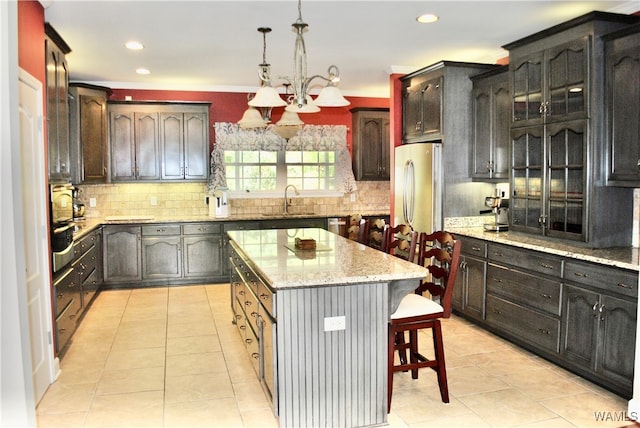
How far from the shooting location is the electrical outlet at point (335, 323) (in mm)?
2773

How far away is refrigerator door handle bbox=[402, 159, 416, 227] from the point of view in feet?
18.4

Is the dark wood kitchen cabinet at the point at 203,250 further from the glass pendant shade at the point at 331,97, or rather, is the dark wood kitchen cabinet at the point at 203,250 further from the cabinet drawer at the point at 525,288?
the glass pendant shade at the point at 331,97

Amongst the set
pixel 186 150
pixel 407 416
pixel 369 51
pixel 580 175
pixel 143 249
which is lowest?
pixel 407 416

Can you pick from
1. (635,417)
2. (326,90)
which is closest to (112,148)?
(326,90)

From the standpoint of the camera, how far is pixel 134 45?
195 inches

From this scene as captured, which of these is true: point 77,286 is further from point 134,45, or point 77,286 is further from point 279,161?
point 279,161

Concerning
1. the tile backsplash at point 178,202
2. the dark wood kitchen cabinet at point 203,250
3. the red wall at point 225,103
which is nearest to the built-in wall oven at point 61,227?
the dark wood kitchen cabinet at point 203,250

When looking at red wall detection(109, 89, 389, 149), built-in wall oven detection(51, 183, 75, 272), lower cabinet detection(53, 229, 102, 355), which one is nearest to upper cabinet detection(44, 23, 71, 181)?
built-in wall oven detection(51, 183, 75, 272)

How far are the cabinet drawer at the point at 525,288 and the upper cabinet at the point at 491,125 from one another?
1043mm

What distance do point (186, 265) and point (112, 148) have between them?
5.91 ft

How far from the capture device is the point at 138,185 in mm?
7160

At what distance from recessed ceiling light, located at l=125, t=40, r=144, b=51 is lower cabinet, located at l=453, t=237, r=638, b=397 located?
360 cm

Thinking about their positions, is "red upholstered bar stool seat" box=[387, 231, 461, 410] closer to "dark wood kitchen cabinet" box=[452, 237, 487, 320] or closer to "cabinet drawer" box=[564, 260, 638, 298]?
"cabinet drawer" box=[564, 260, 638, 298]

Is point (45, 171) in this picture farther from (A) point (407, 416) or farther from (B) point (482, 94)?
(B) point (482, 94)
